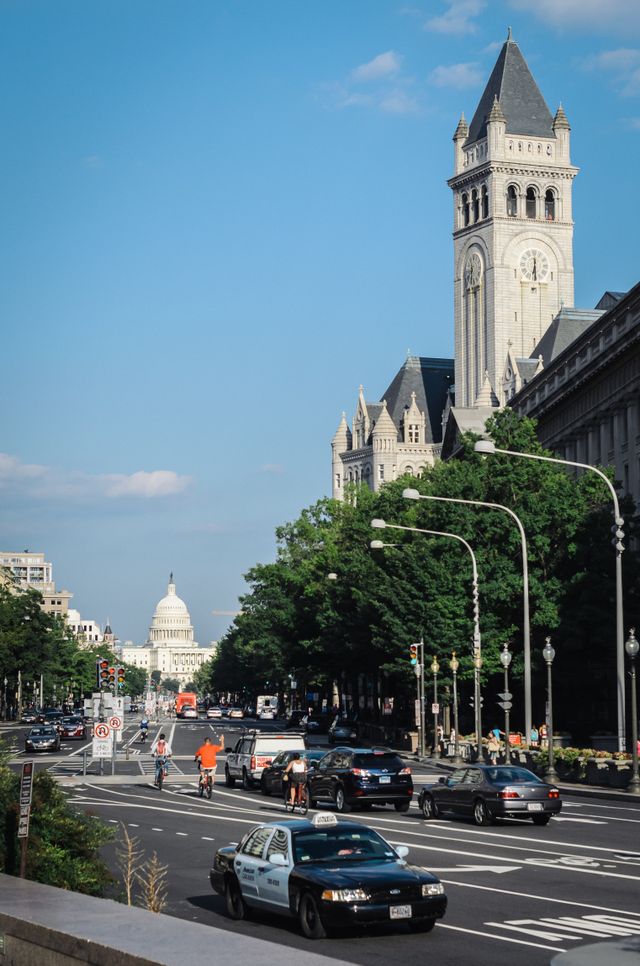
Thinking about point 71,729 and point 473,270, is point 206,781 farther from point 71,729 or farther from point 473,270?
point 473,270

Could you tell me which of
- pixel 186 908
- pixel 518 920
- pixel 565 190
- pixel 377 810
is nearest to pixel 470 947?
pixel 518 920

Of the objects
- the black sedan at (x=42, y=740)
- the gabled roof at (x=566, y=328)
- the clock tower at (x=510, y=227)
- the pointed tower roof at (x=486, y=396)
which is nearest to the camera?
the black sedan at (x=42, y=740)

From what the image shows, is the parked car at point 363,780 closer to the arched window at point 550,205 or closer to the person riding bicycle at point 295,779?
the person riding bicycle at point 295,779

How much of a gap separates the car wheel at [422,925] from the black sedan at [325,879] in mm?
10

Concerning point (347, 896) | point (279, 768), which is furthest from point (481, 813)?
point (347, 896)

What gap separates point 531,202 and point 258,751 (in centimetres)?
13166

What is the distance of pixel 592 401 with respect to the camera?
86062mm

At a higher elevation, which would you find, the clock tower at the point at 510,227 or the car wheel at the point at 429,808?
the clock tower at the point at 510,227

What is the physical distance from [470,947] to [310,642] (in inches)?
3473

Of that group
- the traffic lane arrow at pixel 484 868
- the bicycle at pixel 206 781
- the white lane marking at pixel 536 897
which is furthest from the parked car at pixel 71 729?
the white lane marking at pixel 536 897

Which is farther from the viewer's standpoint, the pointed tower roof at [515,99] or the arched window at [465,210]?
the arched window at [465,210]

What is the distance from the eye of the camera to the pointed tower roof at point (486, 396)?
6220 inches

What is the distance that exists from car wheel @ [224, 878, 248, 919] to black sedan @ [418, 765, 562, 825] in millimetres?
14582

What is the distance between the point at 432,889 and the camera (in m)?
17.1
